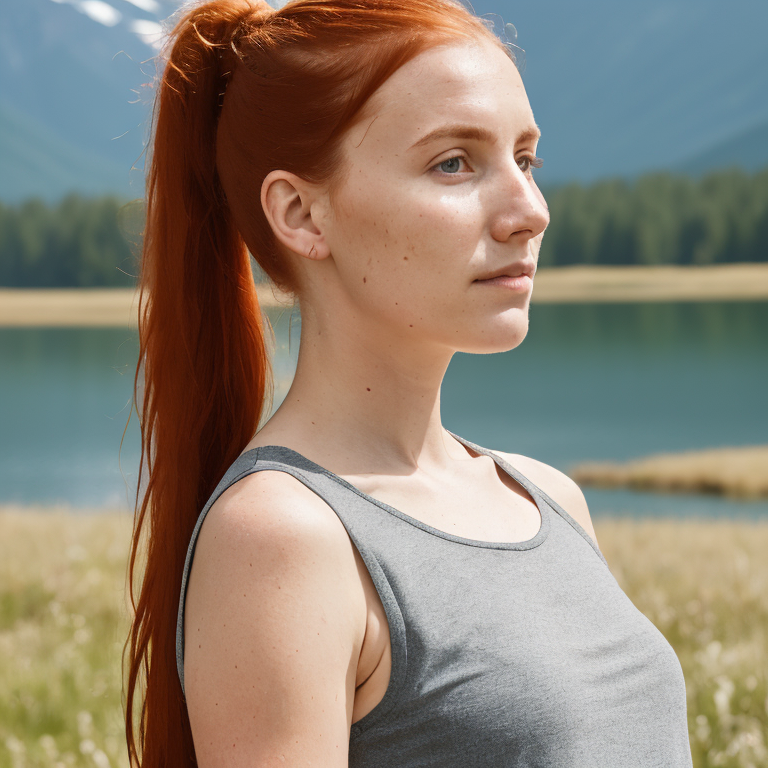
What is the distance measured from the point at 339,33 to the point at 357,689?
110 cm

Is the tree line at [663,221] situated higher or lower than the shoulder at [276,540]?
Result: lower

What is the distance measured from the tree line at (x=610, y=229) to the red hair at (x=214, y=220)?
166 feet

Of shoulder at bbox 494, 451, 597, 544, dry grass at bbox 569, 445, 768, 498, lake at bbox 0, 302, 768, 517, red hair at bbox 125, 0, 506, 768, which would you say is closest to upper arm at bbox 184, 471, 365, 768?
red hair at bbox 125, 0, 506, 768

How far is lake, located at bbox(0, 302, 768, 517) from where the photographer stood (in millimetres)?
34844

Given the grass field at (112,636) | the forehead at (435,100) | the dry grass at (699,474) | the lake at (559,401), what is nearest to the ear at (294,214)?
the forehead at (435,100)

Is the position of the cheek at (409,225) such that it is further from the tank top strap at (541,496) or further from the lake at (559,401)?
the lake at (559,401)

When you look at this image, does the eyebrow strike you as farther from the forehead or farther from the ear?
the ear

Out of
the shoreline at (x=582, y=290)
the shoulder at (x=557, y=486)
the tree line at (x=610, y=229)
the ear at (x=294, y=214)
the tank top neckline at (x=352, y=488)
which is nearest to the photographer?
the tank top neckline at (x=352, y=488)

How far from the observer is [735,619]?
5281 millimetres

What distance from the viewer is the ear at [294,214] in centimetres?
168

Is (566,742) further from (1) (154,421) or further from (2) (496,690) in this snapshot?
(1) (154,421)

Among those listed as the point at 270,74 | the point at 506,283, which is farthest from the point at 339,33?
the point at 506,283

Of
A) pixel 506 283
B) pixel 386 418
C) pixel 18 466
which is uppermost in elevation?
pixel 506 283

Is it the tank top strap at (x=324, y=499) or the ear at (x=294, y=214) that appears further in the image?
the ear at (x=294, y=214)
